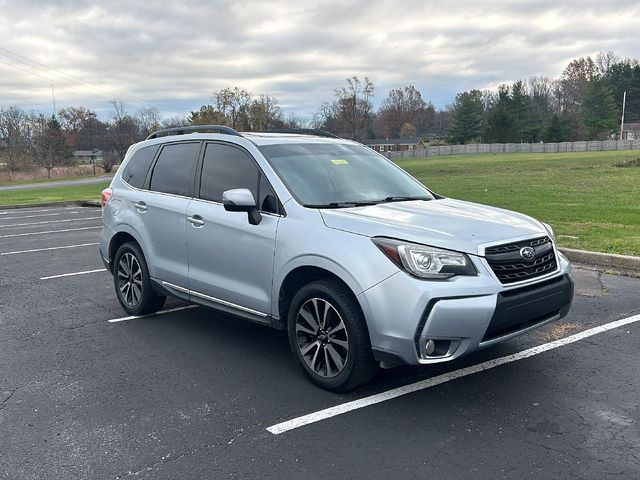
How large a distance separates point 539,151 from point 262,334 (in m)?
79.9

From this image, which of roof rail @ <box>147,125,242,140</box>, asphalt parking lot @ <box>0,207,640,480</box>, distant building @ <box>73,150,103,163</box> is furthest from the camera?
distant building @ <box>73,150,103,163</box>

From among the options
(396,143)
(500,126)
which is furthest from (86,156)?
(500,126)

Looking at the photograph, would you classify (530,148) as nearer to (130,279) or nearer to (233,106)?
(233,106)

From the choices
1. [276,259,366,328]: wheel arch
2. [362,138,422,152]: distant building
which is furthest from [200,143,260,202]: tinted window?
[362,138,422,152]: distant building

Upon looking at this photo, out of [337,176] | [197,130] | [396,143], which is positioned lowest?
[337,176]

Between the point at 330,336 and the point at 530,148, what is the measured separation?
82679 millimetres

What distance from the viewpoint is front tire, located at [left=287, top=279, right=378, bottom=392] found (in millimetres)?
3893

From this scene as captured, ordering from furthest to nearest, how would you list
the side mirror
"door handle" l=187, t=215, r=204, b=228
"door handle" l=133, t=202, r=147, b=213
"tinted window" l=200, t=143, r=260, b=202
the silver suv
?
1. "door handle" l=133, t=202, r=147, b=213
2. "door handle" l=187, t=215, r=204, b=228
3. "tinted window" l=200, t=143, r=260, b=202
4. the side mirror
5. the silver suv

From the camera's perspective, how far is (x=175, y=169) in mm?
5723

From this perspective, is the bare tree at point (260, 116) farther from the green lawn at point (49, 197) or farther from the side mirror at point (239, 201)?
the side mirror at point (239, 201)

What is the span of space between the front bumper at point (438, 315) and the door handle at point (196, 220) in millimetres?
1944

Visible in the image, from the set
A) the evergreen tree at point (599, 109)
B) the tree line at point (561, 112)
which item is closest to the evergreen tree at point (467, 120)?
the tree line at point (561, 112)

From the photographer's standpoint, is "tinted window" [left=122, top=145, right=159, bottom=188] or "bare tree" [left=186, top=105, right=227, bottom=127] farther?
"bare tree" [left=186, top=105, right=227, bottom=127]

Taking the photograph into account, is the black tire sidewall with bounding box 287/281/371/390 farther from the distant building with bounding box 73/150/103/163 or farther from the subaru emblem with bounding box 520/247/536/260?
the distant building with bounding box 73/150/103/163
